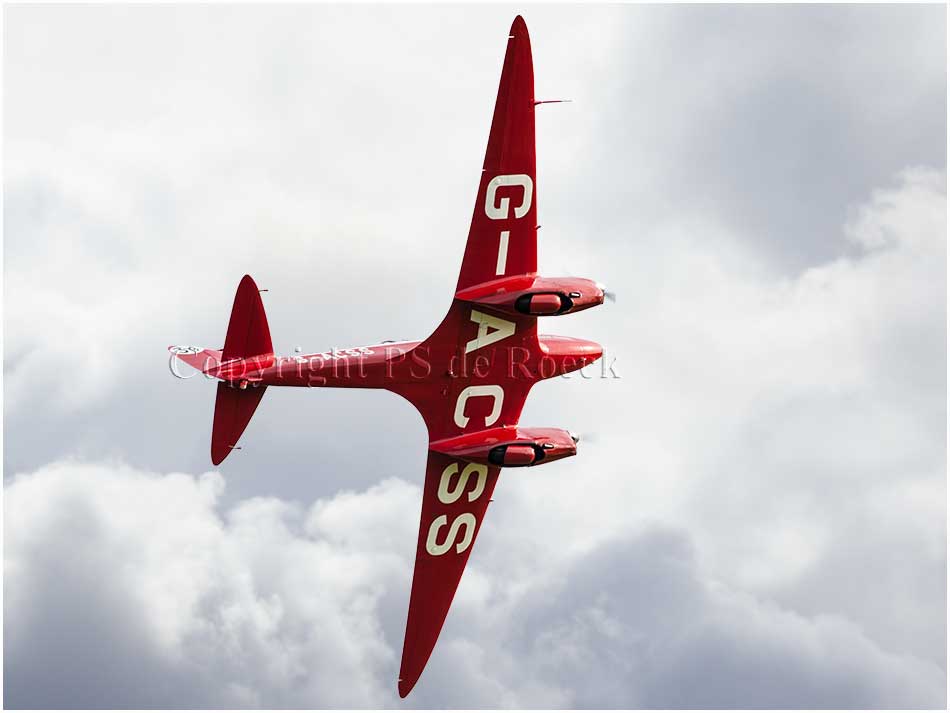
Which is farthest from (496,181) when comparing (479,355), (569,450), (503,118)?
(569,450)

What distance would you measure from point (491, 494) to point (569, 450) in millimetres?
2682

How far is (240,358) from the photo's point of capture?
132ft

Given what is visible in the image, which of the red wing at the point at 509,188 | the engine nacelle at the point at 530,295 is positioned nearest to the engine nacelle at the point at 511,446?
the engine nacelle at the point at 530,295

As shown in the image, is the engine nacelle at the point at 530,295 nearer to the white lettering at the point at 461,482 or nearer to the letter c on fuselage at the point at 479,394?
the letter c on fuselage at the point at 479,394

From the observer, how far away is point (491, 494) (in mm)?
42156

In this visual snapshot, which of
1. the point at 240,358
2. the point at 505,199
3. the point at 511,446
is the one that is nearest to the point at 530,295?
the point at 505,199

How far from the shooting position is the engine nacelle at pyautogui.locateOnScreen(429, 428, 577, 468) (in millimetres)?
40250

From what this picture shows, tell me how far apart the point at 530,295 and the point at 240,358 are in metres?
7.45

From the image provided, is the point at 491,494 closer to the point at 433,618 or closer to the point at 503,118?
the point at 433,618

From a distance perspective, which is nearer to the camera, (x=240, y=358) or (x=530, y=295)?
(x=530, y=295)

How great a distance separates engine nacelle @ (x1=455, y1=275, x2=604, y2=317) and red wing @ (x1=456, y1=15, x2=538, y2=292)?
24 centimetres

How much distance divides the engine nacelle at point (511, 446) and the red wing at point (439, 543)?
2.62 ft

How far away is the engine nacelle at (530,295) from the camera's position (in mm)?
38844

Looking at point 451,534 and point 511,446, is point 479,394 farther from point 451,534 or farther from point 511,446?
point 451,534
